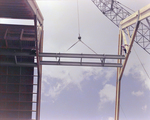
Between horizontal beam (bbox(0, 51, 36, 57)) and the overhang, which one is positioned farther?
horizontal beam (bbox(0, 51, 36, 57))

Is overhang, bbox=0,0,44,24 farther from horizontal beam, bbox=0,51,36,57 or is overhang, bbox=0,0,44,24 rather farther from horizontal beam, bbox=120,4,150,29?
horizontal beam, bbox=120,4,150,29

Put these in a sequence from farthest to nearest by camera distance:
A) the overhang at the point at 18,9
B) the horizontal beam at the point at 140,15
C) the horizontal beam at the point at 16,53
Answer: the horizontal beam at the point at 16,53 < the horizontal beam at the point at 140,15 < the overhang at the point at 18,9

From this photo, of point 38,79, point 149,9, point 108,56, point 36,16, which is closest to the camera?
point 149,9

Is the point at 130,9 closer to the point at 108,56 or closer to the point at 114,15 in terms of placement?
the point at 114,15

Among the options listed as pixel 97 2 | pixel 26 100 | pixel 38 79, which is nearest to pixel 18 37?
pixel 38 79

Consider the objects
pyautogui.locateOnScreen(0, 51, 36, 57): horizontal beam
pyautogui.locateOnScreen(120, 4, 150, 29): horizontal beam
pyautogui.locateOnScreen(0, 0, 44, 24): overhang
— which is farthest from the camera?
pyautogui.locateOnScreen(0, 51, 36, 57): horizontal beam

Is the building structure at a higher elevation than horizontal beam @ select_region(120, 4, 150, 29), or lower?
lower

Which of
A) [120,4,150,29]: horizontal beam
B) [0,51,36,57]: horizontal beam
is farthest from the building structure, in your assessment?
[120,4,150,29]: horizontal beam

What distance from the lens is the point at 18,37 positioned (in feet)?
67.2

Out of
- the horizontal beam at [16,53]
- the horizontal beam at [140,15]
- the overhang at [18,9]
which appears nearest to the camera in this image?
the overhang at [18,9]

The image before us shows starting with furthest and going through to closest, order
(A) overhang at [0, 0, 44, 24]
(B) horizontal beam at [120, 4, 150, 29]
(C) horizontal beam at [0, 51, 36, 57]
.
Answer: (C) horizontal beam at [0, 51, 36, 57], (B) horizontal beam at [120, 4, 150, 29], (A) overhang at [0, 0, 44, 24]

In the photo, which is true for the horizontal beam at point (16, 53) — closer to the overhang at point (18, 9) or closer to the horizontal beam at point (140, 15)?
the overhang at point (18, 9)

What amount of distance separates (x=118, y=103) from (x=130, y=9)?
1211cm

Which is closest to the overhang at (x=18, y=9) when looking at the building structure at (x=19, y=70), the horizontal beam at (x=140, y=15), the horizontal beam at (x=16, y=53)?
the building structure at (x=19, y=70)
